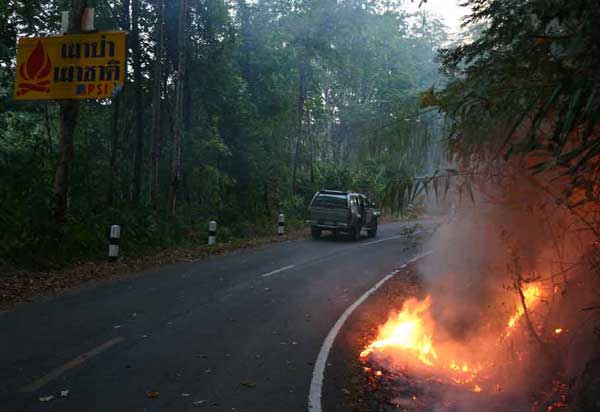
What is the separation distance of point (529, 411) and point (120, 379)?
180 inches

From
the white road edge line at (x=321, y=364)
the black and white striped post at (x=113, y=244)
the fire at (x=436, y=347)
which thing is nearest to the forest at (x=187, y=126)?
the black and white striped post at (x=113, y=244)

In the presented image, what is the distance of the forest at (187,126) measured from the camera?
591 inches

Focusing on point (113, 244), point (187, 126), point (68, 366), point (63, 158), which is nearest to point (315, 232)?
point (187, 126)

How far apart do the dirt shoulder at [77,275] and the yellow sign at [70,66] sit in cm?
431

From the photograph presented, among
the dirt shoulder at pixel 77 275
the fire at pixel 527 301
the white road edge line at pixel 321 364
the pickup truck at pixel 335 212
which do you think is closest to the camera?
the white road edge line at pixel 321 364

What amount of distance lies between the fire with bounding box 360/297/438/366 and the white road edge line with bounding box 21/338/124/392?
3.54 meters

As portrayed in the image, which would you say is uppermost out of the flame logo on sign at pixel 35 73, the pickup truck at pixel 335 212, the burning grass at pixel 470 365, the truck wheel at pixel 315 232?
the flame logo on sign at pixel 35 73

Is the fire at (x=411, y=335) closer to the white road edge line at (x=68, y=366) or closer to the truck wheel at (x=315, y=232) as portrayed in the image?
the white road edge line at (x=68, y=366)

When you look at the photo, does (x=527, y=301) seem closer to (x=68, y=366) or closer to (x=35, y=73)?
(x=68, y=366)

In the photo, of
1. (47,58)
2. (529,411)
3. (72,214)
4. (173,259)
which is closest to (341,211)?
(173,259)

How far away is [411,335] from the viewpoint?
8953 mm

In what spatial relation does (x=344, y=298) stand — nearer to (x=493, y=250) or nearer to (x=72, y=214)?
(x=493, y=250)

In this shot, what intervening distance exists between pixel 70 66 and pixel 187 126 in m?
12.4

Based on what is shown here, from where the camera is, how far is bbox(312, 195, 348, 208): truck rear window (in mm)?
23422
